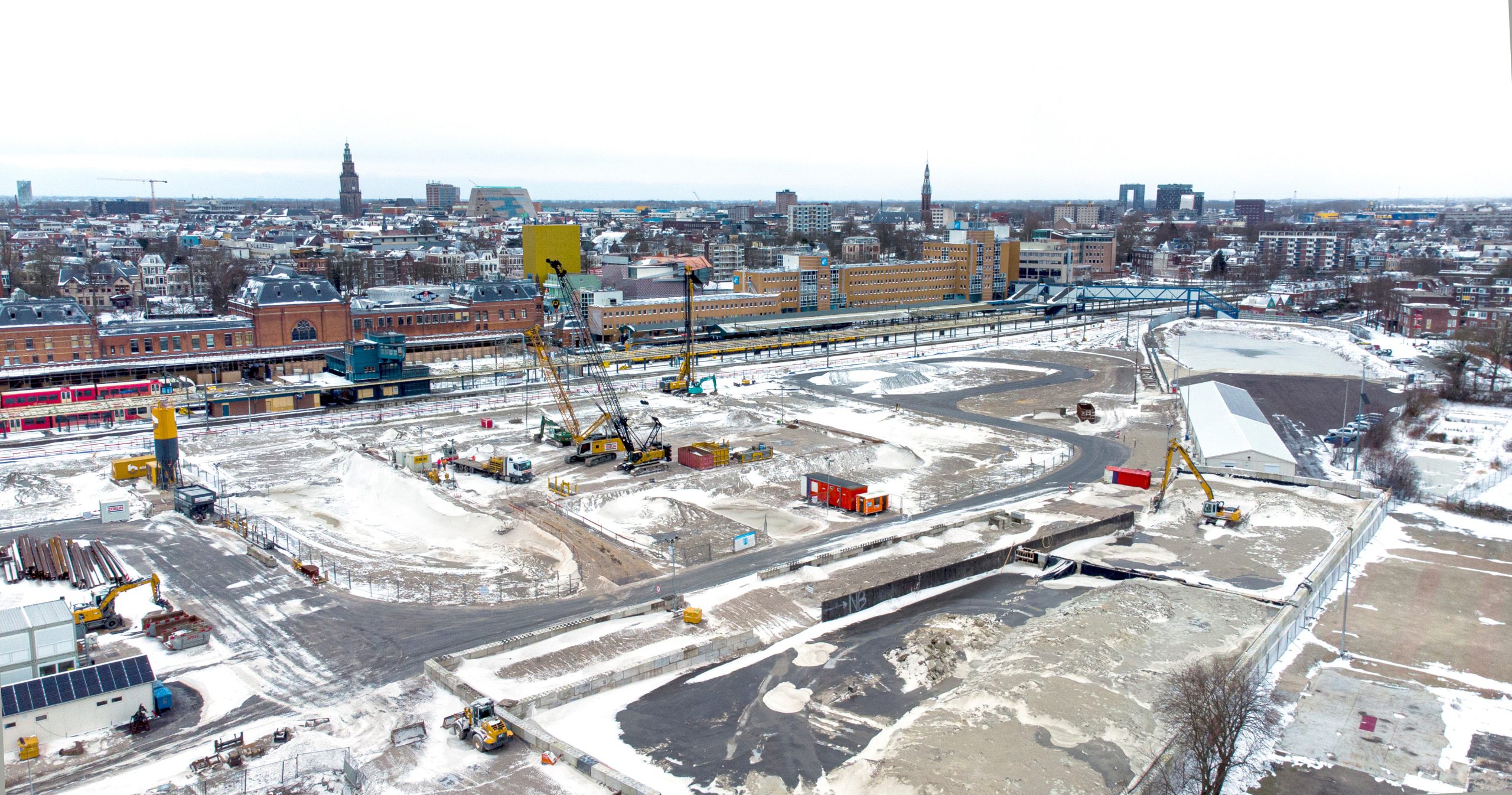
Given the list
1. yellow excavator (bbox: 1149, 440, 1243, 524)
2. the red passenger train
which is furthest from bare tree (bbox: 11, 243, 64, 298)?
Answer: yellow excavator (bbox: 1149, 440, 1243, 524)

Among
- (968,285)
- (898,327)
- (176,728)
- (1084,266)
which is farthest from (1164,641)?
(1084,266)

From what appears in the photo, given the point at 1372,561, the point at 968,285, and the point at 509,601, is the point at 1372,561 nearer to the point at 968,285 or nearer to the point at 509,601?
the point at 509,601

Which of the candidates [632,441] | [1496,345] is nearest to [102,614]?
[632,441]

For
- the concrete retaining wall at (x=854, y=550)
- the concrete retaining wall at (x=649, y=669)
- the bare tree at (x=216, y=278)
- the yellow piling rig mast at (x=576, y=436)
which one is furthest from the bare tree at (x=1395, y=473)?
the bare tree at (x=216, y=278)

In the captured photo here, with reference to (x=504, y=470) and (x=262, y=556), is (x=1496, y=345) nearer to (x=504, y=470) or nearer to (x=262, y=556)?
(x=504, y=470)

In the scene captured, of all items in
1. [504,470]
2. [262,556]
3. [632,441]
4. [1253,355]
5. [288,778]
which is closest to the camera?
[288,778]

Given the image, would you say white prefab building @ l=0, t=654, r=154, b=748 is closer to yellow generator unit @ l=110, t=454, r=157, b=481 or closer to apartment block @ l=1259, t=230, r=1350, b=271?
yellow generator unit @ l=110, t=454, r=157, b=481

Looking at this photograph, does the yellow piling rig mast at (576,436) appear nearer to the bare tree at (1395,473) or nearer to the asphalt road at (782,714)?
the asphalt road at (782,714)
